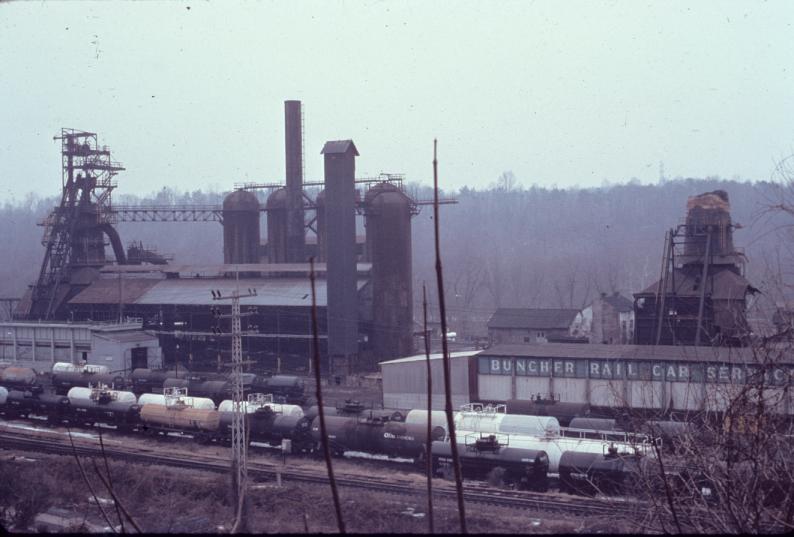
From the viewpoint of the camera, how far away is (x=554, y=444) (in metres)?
14.0

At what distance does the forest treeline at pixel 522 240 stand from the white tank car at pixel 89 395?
21427mm

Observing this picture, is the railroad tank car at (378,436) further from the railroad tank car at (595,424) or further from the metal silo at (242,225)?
the metal silo at (242,225)

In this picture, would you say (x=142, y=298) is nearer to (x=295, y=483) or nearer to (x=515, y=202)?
(x=295, y=483)

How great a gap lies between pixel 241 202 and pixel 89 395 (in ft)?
52.5

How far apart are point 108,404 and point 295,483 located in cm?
816

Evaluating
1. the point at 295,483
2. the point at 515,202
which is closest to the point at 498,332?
the point at 295,483

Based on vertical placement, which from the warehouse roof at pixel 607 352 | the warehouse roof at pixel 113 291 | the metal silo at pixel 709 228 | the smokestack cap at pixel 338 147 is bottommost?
the warehouse roof at pixel 607 352

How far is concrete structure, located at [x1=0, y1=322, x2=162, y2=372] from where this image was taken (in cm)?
2852

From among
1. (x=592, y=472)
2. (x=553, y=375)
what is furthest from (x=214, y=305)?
(x=592, y=472)

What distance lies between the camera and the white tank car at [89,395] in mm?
19969

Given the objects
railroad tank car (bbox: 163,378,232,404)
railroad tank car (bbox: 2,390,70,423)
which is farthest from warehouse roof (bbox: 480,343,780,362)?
railroad tank car (bbox: 2,390,70,423)

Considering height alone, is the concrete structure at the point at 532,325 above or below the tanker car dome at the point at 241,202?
below

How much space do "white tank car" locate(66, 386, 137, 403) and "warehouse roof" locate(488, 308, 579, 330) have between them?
19.1 meters

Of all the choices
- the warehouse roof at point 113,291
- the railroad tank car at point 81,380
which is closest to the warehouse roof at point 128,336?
the warehouse roof at point 113,291
